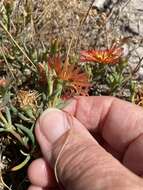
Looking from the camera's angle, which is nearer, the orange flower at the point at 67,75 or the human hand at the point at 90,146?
the human hand at the point at 90,146

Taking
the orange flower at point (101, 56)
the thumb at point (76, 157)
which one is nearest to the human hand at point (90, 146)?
the thumb at point (76, 157)

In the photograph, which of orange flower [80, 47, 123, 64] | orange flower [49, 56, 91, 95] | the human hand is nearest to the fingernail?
the human hand

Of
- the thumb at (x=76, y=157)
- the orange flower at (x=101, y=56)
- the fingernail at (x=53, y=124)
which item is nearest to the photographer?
the thumb at (x=76, y=157)

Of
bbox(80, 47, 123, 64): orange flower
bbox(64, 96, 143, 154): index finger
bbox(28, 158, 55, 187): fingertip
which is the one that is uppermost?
bbox(80, 47, 123, 64): orange flower

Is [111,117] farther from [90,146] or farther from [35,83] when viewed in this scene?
[35,83]

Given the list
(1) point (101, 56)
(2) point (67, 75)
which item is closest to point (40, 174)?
(2) point (67, 75)

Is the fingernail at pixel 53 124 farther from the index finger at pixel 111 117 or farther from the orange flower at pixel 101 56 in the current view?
the orange flower at pixel 101 56

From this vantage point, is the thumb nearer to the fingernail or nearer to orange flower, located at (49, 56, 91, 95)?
the fingernail

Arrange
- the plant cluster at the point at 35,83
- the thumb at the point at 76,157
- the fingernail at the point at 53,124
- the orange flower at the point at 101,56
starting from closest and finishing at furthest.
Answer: the thumb at the point at 76,157
the fingernail at the point at 53,124
the plant cluster at the point at 35,83
the orange flower at the point at 101,56

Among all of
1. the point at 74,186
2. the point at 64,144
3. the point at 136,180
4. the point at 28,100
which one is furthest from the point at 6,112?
the point at 136,180
